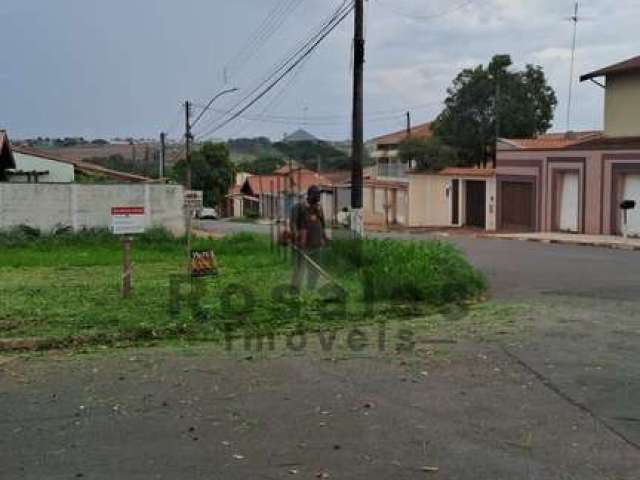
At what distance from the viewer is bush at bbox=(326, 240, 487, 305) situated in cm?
1281

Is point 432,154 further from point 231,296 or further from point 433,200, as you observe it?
point 231,296

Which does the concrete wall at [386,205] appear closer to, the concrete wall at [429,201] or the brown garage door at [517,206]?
the concrete wall at [429,201]

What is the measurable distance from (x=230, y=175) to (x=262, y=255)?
6262 cm

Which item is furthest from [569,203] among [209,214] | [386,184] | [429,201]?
[209,214]

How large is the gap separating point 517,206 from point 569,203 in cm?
438

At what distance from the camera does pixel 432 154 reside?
57312 mm

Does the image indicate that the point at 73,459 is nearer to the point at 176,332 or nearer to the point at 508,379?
the point at 508,379

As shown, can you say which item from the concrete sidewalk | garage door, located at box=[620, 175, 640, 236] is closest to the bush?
the concrete sidewalk

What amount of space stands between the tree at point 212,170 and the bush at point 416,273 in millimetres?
66331

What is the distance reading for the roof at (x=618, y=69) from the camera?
119 feet

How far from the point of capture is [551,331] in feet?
32.7

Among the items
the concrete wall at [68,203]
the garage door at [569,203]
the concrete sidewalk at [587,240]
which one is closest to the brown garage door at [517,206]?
the garage door at [569,203]

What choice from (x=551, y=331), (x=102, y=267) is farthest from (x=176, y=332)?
(x=102, y=267)

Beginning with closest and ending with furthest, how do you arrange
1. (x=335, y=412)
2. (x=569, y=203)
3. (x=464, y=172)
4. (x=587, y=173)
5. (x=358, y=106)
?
(x=335, y=412)
(x=358, y=106)
(x=587, y=173)
(x=569, y=203)
(x=464, y=172)
